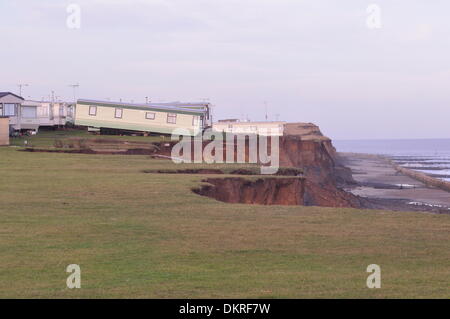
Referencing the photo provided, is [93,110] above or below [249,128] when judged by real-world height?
below

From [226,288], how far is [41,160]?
31493mm

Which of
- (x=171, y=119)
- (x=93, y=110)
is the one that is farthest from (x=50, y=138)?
(x=171, y=119)

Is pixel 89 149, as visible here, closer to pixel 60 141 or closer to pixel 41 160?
pixel 60 141

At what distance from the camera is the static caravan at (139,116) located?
6762 centimetres

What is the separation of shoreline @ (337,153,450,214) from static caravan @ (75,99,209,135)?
16.1 meters

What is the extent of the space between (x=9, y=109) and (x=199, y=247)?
162 feet

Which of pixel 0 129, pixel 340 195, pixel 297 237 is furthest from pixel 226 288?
pixel 340 195

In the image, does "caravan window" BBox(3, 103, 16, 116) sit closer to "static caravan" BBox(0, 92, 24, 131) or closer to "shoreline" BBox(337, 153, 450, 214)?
"static caravan" BBox(0, 92, 24, 131)

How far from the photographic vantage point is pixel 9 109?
6388 cm

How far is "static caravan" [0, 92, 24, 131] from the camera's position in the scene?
62.8 meters

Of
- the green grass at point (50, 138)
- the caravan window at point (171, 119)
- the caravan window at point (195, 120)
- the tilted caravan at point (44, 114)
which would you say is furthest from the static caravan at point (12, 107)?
the caravan window at point (195, 120)

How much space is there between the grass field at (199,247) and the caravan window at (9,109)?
3527 centimetres

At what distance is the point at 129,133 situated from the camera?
229 ft

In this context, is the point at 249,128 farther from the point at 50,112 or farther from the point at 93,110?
the point at 93,110
